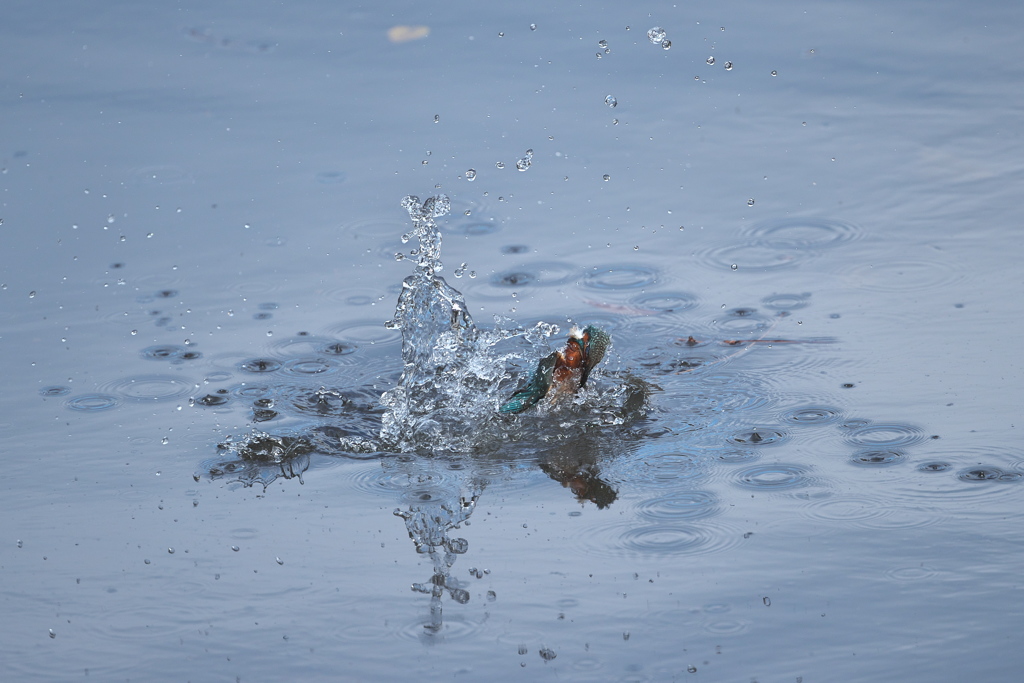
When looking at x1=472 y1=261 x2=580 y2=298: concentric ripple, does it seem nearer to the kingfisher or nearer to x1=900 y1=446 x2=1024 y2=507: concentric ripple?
the kingfisher

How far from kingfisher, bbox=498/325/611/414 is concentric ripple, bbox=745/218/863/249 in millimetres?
1264

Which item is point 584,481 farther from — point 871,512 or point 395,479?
point 871,512

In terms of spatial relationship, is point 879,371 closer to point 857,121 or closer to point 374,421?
point 374,421

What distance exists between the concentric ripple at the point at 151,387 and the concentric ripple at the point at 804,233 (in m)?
2.18

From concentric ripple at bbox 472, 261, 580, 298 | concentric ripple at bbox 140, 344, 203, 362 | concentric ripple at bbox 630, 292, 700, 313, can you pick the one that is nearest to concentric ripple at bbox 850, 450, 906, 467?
concentric ripple at bbox 630, 292, 700, 313

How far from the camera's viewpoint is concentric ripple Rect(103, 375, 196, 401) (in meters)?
3.88

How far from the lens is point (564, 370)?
12.5ft

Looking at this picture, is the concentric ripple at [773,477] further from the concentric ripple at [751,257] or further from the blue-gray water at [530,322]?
the concentric ripple at [751,257]

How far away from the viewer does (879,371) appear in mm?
3818

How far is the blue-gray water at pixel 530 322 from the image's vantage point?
2.68m

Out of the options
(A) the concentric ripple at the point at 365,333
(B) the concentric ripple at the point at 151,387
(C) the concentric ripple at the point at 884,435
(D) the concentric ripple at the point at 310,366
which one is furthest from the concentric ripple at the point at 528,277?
(C) the concentric ripple at the point at 884,435

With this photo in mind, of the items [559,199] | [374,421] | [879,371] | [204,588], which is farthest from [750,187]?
[204,588]

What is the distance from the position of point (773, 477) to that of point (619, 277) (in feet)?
4.90

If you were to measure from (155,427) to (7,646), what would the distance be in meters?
1.08
